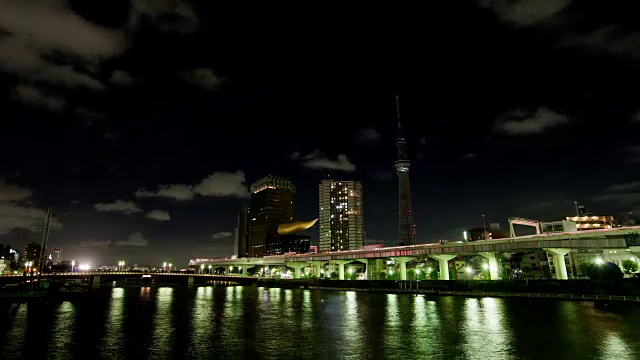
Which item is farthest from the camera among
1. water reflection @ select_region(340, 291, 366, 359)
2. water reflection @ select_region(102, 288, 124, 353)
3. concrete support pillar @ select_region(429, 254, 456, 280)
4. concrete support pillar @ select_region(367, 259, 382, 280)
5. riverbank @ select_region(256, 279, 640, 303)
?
concrete support pillar @ select_region(367, 259, 382, 280)

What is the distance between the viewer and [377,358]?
988 inches

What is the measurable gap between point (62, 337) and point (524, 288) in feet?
225

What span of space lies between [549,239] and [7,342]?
8308 cm

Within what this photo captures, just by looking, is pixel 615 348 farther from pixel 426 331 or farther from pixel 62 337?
pixel 62 337

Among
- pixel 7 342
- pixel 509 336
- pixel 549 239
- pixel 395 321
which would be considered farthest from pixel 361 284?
pixel 7 342

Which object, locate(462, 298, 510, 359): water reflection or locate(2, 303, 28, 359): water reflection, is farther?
locate(2, 303, 28, 359): water reflection

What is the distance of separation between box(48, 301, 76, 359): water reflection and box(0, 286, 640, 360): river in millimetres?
83

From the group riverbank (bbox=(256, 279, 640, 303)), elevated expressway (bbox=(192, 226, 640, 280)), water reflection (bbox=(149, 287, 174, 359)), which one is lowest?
water reflection (bbox=(149, 287, 174, 359))

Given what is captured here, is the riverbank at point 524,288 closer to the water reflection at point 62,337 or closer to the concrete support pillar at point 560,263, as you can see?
the concrete support pillar at point 560,263

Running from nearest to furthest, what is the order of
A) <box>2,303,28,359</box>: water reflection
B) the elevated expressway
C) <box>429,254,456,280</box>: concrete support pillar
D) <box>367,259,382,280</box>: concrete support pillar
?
1. <box>2,303,28,359</box>: water reflection
2. the elevated expressway
3. <box>429,254,456,280</box>: concrete support pillar
4. <box>367,259,382,280</box>: concrete support pillar

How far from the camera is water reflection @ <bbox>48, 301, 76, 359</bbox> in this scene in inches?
1138

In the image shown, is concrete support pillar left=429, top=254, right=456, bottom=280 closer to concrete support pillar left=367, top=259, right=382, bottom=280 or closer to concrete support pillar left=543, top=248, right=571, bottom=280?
concrete support pillar left=543, top=248, right=571, bottom=280

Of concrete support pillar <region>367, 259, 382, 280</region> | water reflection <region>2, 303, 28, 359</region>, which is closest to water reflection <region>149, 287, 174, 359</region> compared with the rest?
water reflection <region>2, 303, 28, 359</region>

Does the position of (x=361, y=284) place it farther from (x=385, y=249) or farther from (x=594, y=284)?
(x=594, y=284)
